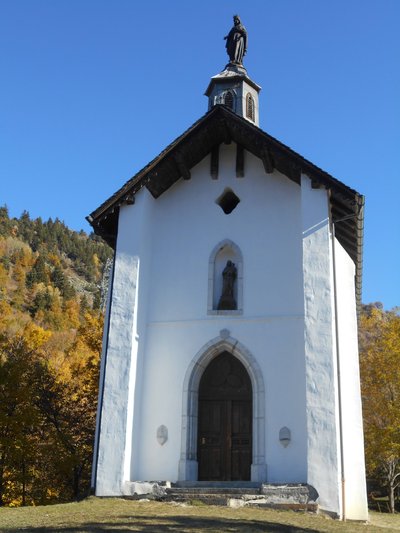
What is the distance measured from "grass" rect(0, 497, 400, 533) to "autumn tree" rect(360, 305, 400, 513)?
14.1 m

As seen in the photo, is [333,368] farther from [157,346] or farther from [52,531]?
[52,531]

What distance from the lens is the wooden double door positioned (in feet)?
A: 49.5

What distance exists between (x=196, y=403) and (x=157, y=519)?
516 cm

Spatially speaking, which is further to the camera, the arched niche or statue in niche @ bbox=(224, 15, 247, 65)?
statue in niche @ bbox=(224, 15, 247, 65)

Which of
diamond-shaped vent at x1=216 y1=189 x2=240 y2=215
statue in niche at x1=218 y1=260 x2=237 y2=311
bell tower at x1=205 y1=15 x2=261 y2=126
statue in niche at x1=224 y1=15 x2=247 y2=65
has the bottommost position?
statue in niche at x1=218 y1=260 x2=237 y2=311

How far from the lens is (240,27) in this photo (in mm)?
22219

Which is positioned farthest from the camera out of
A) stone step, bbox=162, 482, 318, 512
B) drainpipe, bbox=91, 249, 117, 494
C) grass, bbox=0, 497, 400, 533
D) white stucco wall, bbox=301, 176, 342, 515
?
drainpipe, bbox=91, 249, 117, 494


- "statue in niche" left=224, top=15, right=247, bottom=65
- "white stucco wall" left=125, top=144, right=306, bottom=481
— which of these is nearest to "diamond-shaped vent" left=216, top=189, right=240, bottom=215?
"white stucco wall" left=125, top=144, right=306, bottom=481

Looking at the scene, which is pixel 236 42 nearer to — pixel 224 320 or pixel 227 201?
pixel 227 201

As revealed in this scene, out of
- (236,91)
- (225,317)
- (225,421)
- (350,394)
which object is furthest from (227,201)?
(350,394)

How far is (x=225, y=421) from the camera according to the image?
15.5m

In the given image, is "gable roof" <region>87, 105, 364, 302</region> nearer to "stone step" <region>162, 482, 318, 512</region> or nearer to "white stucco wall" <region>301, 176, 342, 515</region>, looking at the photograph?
"white stucco wall" <region>301, 176, 342, 515</region>

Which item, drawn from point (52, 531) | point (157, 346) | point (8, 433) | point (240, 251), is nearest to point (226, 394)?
point (157, 346)

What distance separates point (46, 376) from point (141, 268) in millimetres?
10125
